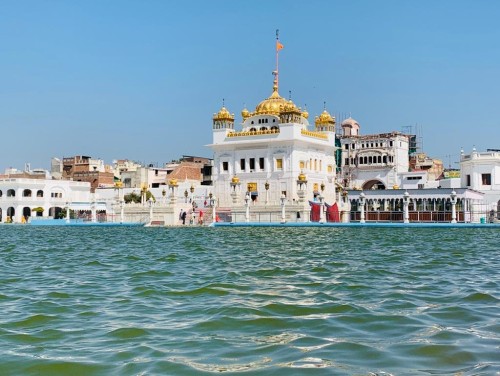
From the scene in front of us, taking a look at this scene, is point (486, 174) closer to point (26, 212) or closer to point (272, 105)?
point (272, 105)

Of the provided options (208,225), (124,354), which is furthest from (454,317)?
(208,225)

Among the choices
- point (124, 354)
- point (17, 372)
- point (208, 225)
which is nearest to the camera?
point (17, 372)

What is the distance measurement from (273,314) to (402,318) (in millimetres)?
1633

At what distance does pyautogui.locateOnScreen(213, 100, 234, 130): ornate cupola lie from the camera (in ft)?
Result: 199

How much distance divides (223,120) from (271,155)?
6.33 meters

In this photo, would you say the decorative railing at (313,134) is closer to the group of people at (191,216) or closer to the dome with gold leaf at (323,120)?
the dome with gold leaf at (323,120)

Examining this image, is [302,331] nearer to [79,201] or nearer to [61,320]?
[61,320]

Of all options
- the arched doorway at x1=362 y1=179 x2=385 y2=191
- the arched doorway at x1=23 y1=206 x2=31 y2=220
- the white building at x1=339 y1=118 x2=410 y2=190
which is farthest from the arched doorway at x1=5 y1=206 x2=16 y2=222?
the arched doorway at x1=362 y1=179 x2=385 y2=191

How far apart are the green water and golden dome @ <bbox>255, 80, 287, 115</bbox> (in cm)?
4401

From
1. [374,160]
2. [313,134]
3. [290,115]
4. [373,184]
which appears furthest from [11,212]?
[374,160]

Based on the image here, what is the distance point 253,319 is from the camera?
871 cm

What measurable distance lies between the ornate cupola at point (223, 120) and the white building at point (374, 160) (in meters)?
16.5

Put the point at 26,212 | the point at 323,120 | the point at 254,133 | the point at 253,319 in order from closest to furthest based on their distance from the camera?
the point at 253,319 → the point at 254,133 → the point at 323,120 → the point at 26,212

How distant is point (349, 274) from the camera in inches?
544
